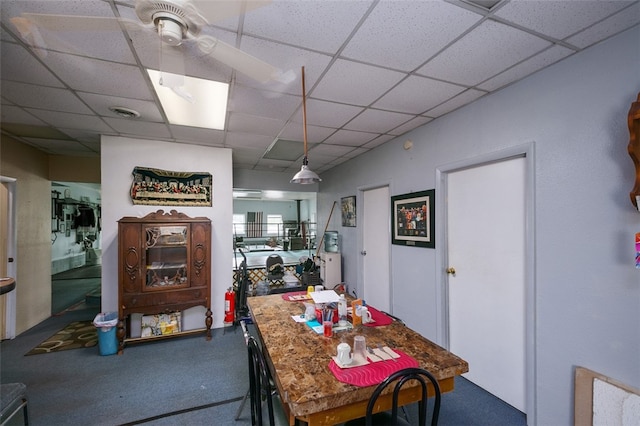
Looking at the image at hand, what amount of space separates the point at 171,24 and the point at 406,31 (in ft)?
4.18

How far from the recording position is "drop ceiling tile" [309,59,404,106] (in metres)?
1.89

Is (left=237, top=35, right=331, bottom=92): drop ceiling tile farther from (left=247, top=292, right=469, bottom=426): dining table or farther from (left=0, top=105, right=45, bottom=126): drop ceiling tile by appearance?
(left=0, top=105, right=45, bottom=126): drop ceiling tile

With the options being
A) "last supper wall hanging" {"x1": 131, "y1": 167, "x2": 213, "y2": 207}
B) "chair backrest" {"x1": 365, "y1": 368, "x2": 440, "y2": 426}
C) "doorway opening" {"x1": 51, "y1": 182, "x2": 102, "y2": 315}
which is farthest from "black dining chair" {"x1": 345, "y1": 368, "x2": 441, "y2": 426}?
"doorway opening" {"x1": 51, "y1": 182, "x2": 102, "y2": 315}

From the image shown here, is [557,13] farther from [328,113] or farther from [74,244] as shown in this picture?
[74,244]

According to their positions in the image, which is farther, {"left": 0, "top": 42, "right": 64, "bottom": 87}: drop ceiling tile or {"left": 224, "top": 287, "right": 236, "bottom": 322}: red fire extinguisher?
{"left": 224, "top": 287, "right": 236, "bottom": 322}: red fire extinguisher

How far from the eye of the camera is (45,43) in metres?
1.58

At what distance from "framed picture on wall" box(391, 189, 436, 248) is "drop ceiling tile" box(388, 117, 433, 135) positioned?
0.77 m

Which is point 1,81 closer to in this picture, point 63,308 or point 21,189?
point 21,189

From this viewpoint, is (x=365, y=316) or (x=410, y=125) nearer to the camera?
(x=365, y=316)

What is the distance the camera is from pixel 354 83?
6.84 feet

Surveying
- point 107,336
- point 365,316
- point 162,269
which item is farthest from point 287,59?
point 107,336

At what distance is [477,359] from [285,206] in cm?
1121

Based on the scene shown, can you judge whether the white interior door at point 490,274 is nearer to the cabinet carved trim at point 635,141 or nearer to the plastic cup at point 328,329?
the cabinet carved trim at point 635,141

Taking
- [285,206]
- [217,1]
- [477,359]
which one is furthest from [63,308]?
[285,206]
